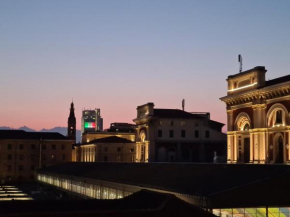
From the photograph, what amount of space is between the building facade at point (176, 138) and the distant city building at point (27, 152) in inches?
981

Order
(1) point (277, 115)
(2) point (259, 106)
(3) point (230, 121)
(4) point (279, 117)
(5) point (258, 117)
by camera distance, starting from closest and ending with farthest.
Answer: (4) point (279, 117) → (1) point (277, 115) → (2) point (259, 106) → (5) point (258, 117) → (3) point (230, 121)

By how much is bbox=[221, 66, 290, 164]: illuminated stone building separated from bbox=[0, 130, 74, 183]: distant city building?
5790 centimetres

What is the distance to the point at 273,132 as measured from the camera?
216ft

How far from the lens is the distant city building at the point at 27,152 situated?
120 m

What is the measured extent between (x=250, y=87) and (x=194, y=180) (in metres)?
28.7

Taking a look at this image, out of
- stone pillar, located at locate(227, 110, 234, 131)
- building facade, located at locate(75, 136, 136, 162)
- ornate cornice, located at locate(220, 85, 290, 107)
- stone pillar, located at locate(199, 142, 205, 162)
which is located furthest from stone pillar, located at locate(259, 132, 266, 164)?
building facade, located at locate(75, 136, 136, 162)

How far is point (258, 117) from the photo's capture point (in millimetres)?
68938

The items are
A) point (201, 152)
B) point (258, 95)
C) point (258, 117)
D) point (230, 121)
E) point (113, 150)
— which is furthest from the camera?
point (113, 150)

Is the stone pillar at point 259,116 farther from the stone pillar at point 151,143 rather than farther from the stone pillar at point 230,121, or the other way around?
the stone pillar at point 151,143

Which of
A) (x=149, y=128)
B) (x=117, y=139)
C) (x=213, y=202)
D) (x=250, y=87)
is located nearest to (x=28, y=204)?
(x=213, y=202)

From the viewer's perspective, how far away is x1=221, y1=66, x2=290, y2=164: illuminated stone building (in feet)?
210

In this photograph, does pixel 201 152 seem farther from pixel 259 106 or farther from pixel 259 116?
pixel 259 106

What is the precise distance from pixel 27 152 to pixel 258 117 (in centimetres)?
6887

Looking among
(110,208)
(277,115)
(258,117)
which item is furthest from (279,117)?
(110,208)
